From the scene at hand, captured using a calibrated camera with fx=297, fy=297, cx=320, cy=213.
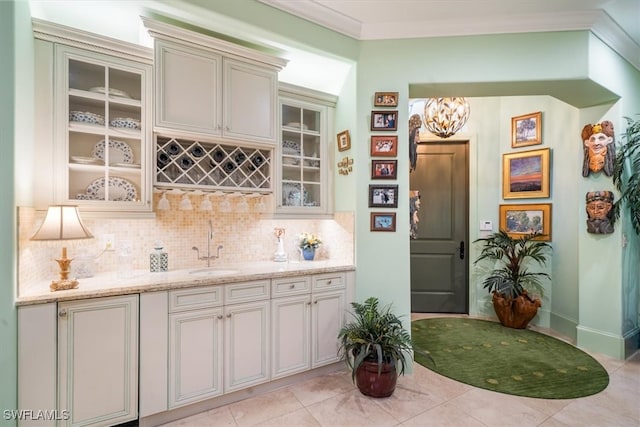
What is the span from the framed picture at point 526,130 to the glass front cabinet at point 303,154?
103 inches

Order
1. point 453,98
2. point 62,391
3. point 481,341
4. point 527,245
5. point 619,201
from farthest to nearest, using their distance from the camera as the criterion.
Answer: point 527,245
point 481,341
point 453,98
point 619,201
point 62,391

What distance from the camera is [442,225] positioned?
13.7 feet

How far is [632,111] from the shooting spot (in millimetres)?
3102

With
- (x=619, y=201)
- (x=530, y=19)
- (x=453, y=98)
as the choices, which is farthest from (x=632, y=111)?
(x=453, y=98)

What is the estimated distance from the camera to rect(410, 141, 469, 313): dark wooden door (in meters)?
4.15

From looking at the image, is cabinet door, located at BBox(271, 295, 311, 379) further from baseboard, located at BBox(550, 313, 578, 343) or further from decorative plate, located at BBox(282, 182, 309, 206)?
baseboard, located at BBox(550, 313, 578, 343)

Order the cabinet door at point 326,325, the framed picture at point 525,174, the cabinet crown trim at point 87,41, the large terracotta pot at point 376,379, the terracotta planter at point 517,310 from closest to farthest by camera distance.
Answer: the cabinet crown trim at point 87,41, the large terracotta pot at point 376,379, the cabinet door at point 326,325, the terracotta planter at point 517,310, the framed picture at point 525,174

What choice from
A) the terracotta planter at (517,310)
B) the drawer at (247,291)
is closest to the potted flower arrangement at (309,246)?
the drawer at (247,291)

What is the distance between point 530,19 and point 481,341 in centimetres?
312

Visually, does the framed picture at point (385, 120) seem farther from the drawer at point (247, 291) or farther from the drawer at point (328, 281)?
the drawer at point (247, 291)

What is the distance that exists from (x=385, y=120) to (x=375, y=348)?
6.10 feet

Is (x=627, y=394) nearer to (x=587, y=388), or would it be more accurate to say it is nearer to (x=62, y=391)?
(x=587, y=388)

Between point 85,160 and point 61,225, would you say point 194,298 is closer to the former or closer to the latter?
point 61,225

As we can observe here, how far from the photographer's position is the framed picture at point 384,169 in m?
2.59
